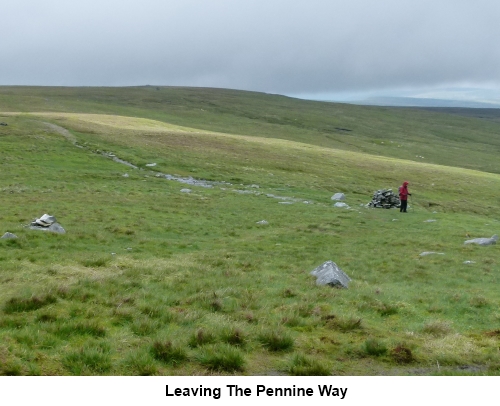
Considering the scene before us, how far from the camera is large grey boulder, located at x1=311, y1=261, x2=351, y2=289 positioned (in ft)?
53.8

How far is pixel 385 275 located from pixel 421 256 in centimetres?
516

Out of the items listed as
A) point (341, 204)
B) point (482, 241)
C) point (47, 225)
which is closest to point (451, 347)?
point (47, 225)

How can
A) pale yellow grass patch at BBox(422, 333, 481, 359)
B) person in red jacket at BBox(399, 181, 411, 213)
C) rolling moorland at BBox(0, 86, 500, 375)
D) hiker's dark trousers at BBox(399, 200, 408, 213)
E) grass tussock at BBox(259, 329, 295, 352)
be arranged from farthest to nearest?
1. hiker's dark trousers at BBox(399, 200, 408, 213)
2. person in red jacket at BBox(399, 181, 411, 213)
3. pale yellow grass patch at BBox(422, 333, 481, 359)
4. grass tussock at BBox(259, 329, 295, 352)
5. rolling moorland at BBox(0, 86, 500, 375)

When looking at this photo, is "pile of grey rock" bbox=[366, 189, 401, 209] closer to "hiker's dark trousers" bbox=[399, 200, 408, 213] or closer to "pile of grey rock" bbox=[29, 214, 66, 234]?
"hiker's dark trousers" bbox=[399, 200, 408, 213]

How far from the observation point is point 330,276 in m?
16.7

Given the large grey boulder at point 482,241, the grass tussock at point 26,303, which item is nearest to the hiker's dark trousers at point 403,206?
the large grey boulder at point 482,241

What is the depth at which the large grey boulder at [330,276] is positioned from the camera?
1641 centimetres

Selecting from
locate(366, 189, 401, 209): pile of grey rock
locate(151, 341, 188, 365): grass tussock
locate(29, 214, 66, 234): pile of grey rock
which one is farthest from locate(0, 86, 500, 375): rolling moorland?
locate(366, 189, 401, 209): pile of grey rock

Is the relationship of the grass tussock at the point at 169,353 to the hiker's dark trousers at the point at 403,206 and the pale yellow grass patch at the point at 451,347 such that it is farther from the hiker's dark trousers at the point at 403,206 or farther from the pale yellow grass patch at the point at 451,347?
the hiker's dark trousers at the point at 403,206

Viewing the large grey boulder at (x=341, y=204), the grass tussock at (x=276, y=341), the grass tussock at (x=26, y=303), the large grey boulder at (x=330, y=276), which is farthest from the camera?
the large grey boulder at (x=341, y=204)

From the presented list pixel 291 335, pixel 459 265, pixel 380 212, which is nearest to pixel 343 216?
pixel 380 212

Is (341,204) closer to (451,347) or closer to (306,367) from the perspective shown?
(451,347)

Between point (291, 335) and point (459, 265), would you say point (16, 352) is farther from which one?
point (459, 265)

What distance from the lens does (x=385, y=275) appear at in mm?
19734
